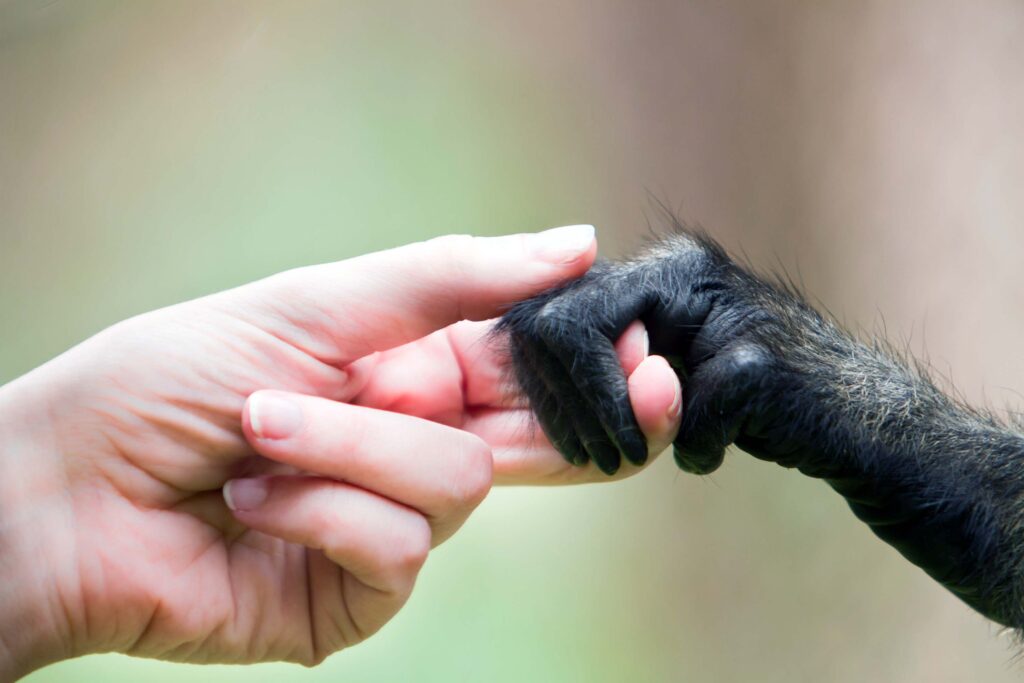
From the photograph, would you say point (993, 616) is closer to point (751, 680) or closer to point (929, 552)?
point (929, 552)

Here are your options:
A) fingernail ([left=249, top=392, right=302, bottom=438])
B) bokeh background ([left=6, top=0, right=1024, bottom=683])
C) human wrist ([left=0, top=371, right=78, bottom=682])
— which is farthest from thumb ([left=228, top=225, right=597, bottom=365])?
bokeh background ([left=6, top=0, right=1024, bottom=683])

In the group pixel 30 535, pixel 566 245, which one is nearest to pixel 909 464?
pixel 566 245

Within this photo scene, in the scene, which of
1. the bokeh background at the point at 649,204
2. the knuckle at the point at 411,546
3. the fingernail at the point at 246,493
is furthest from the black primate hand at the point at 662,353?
the bokeh background at the point at 649,204

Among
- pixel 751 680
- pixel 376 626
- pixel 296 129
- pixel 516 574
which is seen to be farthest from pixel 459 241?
pixel 751 680

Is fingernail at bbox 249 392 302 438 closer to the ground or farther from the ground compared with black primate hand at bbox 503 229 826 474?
closer to the ground

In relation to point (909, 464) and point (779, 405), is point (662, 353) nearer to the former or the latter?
point (779, 405)

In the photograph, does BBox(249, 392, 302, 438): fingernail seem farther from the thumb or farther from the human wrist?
the human wrist
